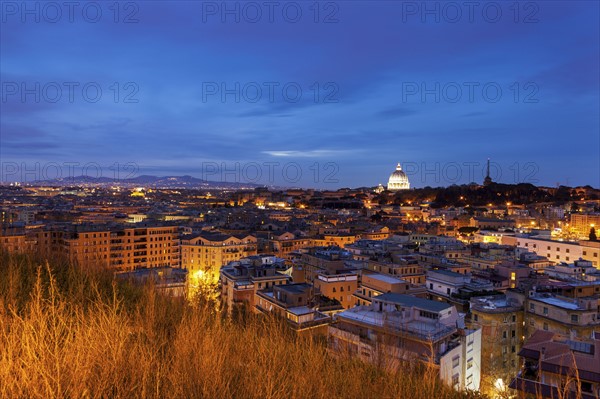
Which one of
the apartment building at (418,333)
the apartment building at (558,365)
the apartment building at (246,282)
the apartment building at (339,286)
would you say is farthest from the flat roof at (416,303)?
the apartment building at (246,282)

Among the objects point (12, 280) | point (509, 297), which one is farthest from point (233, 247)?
point (12, 280)

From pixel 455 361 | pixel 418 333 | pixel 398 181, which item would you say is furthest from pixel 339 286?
pixel 398 181

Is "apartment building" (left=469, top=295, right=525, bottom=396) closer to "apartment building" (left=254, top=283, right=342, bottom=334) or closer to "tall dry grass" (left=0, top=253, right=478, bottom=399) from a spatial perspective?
"apartment building" (left=254, top=283, right=342, bottom=334)

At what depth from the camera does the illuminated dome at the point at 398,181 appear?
90688 millimetres

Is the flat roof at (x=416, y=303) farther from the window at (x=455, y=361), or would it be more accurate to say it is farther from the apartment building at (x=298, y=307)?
the apartment building at (x=298, y=307)

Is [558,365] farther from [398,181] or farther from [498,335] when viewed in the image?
[398,181]

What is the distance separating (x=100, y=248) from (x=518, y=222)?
29000mm

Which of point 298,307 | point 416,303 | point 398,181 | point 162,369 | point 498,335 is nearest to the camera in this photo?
point 162,369

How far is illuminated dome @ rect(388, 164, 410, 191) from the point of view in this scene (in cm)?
9069

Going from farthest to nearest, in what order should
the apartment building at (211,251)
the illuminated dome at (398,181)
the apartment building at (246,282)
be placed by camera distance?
the illuminated dome at (398,181) < the apartment building at (211,251) < the apartment building at (246,282)

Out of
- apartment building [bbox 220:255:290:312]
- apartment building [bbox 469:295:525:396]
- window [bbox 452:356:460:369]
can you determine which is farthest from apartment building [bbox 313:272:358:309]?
window [bbox 452:356:460:369]

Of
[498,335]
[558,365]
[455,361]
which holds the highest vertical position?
[558,365]

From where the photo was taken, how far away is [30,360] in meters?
2.27

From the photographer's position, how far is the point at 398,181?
9069 centimetres
